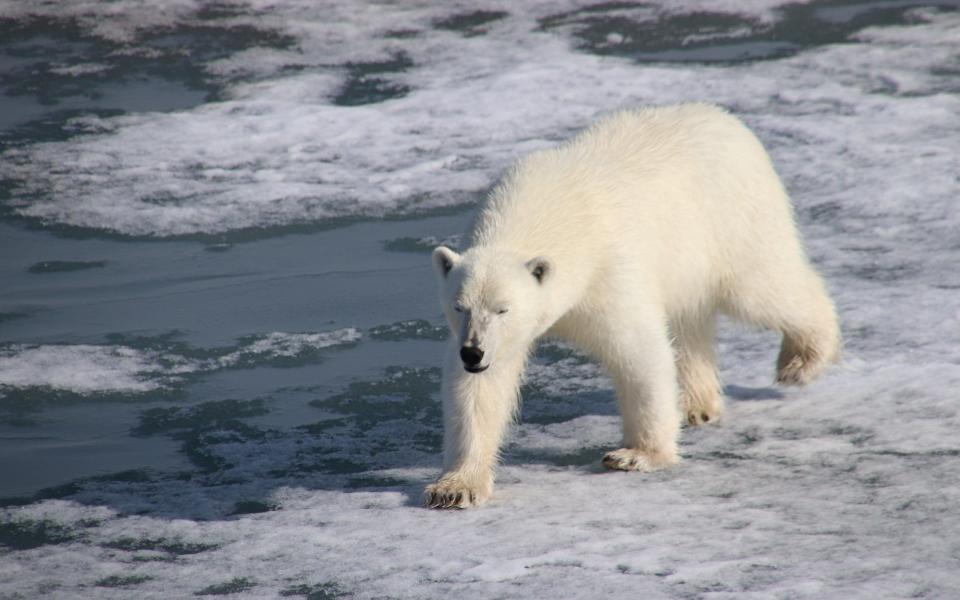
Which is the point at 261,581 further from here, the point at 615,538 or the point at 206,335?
the point at 206,335

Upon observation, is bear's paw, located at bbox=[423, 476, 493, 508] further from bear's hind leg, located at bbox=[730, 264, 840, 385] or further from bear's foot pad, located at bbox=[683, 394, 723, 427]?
bear's hind leg, located at bbox=[730, 264, 840, 385]

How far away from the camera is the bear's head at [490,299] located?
13.8 feet

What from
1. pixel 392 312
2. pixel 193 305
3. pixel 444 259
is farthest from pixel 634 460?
pixel 193 305

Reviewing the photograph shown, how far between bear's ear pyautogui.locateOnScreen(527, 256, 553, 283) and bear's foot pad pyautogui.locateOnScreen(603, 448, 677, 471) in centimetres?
79

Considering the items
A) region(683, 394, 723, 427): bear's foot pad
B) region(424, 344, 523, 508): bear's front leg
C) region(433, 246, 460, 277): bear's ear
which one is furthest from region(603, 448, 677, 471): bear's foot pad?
region(433, 246, 460, 277): bear's ear

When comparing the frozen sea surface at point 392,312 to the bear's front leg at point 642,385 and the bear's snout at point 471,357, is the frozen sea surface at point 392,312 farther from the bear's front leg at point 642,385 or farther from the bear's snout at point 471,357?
the bear's snout at point 471,357

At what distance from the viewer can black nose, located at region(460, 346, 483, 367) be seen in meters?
4.14

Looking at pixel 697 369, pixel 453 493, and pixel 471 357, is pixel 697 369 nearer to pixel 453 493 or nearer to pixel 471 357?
pixel 453 493

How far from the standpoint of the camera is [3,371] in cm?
597

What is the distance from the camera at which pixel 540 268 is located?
434 centimetres

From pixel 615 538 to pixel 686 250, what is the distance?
1285 mm

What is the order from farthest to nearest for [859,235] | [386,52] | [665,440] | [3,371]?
[386,52]
[859,235]
[3,371]
[665,440]

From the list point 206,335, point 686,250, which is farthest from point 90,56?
point 686,250

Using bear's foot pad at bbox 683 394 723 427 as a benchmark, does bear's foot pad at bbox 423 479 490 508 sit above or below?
above
